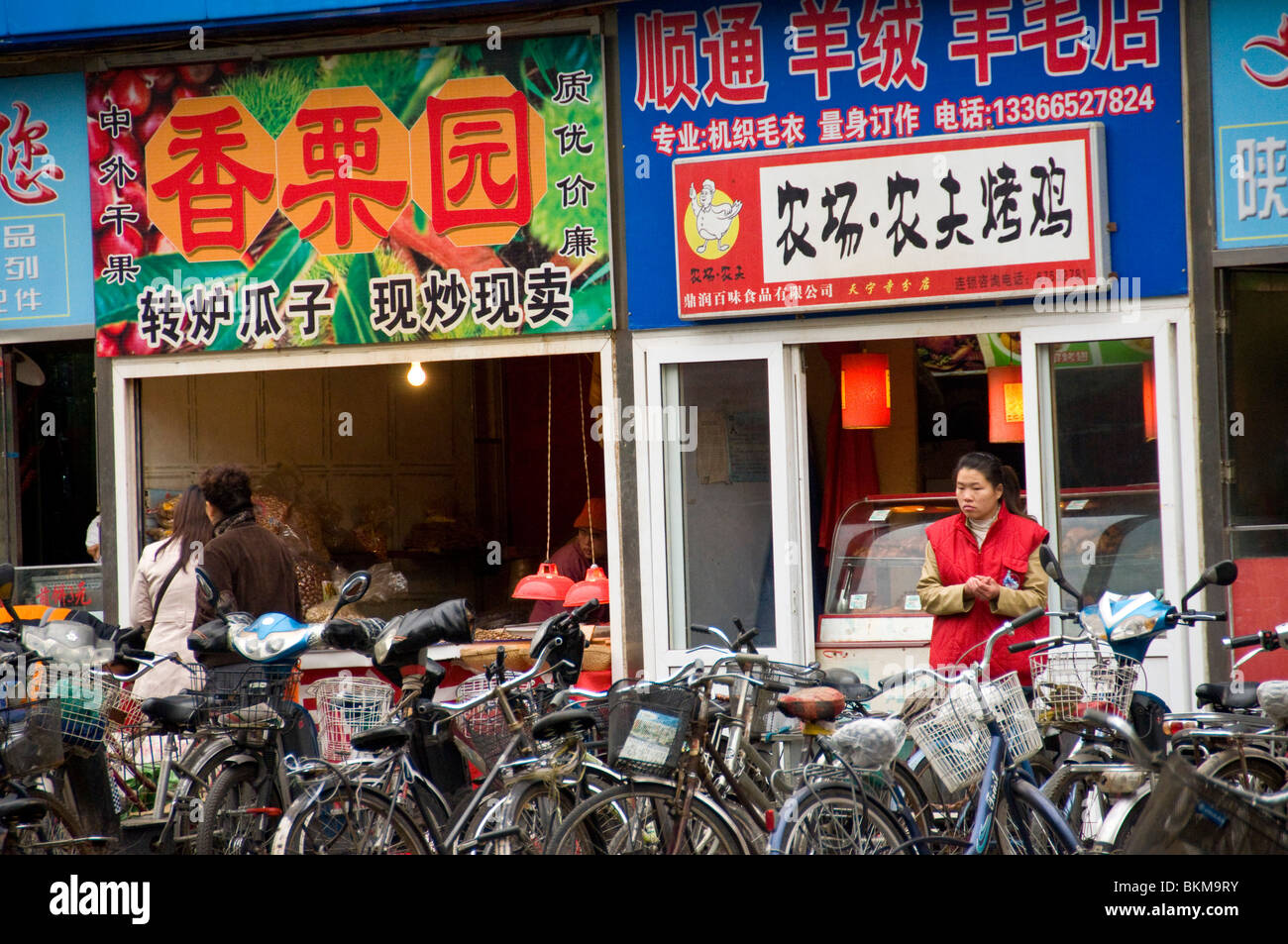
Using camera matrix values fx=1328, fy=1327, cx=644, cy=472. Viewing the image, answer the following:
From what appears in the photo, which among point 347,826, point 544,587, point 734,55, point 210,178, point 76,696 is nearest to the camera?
point 347,826

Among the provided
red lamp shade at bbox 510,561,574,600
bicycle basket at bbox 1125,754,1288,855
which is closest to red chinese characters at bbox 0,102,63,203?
red lamp shade at bbox 510,561,574,600

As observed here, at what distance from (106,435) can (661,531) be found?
393cm

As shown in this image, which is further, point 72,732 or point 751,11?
point 751,11

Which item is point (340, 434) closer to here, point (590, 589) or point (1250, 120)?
point (590, 589)

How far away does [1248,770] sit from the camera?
5527 millimetres

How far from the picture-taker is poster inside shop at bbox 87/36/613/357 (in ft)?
27.6

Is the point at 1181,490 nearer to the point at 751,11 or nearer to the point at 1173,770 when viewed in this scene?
the point at 751,11

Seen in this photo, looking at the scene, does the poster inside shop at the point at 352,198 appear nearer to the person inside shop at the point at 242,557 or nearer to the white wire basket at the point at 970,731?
the person inside shop at the point at 242,557

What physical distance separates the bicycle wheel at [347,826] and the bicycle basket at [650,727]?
91 centimetres

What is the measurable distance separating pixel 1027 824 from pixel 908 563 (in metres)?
3.43

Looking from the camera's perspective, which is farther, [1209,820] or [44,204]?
[44,204]

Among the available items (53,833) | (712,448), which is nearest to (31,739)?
(53,833)

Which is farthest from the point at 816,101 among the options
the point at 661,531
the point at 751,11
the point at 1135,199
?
the point at 661,531
